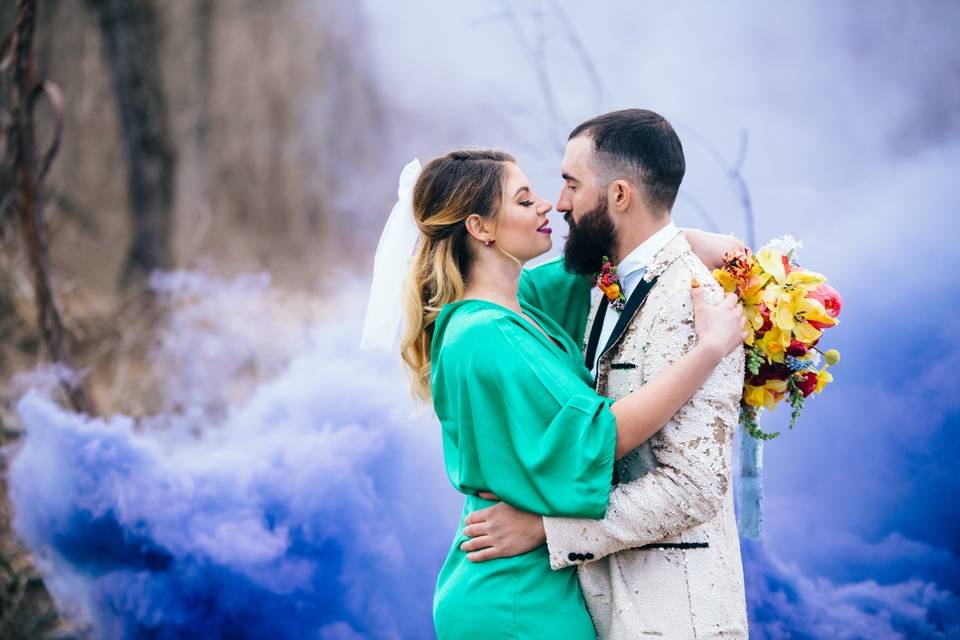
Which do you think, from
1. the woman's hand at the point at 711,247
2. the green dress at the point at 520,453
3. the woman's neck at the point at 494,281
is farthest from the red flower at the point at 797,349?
the woman's neck at the point at 494,281

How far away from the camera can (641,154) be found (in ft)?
8.15

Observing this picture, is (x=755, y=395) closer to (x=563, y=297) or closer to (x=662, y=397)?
(x=662, y=397)

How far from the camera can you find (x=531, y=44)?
409 cm

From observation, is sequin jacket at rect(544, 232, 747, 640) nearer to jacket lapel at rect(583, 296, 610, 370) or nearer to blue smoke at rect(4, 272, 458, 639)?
jacket lapel at rect(583, 296, 610, 370)

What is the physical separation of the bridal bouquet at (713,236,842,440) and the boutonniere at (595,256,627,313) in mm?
259

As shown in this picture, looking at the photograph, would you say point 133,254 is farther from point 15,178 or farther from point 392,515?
point 392,515

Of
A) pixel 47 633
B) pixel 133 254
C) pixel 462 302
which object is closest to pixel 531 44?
pixel 462 302

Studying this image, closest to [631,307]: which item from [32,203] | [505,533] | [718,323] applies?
[718,323]

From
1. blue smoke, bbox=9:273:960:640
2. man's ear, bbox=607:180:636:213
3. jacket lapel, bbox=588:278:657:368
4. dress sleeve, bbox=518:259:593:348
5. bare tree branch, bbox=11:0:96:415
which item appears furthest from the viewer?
bare tree branch, bbox=11:0:96:415

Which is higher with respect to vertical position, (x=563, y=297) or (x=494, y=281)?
(x=563, y=297)

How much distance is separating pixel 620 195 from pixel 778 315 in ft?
1.71

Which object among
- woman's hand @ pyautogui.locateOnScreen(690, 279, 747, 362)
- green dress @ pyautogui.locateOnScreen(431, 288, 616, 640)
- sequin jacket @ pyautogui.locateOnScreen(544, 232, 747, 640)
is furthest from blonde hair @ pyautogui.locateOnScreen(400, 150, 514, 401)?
woman's hand @ pyautogui.locateOnScreen(690, 279, 747, 362)

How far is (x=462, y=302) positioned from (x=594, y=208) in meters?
0.46

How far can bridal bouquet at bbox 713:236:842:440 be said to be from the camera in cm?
231
